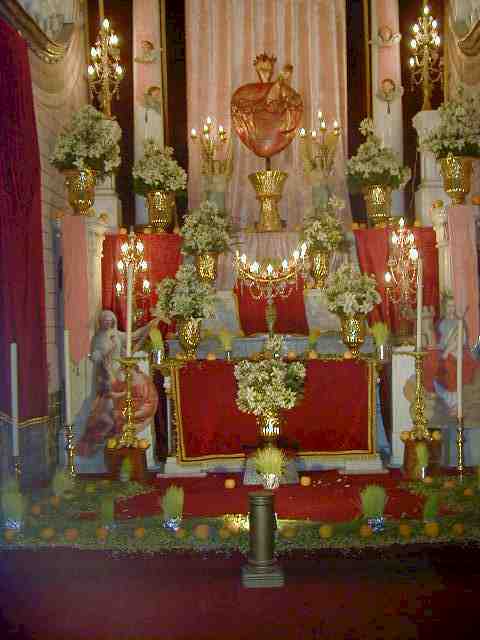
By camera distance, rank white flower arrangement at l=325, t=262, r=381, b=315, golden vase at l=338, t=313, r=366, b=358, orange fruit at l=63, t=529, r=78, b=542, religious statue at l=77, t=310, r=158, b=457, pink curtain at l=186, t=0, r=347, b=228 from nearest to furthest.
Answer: orange fruit at l=63, t=529, r=78, b=542
white flower arrangement at l=325, t=262, r=381, b=315
golden vase at l=338, t=313, r=366, b=358
religious statue at l=77, t=310, r=158, b=457
pink curtain at l=186, t=0, r=347, b=228

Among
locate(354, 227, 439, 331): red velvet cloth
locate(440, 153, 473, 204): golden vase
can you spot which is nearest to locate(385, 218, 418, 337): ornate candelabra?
locate(354, 227, 439, 331): red velvet cloth

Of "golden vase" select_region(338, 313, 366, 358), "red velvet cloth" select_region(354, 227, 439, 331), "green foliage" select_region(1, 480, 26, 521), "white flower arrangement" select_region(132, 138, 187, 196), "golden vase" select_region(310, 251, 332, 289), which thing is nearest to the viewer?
"green foliage" select_region(1, 480, 26, 521)

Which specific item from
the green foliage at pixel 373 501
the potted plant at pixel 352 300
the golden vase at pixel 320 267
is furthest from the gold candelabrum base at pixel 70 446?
the golden vase at pixel 320 267

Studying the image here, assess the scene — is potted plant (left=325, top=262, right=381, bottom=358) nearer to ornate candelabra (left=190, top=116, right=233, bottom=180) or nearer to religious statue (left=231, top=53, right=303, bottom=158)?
religious statue (left=231, top=53, right=303, bottom=158)

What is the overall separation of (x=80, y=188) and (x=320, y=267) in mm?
2630

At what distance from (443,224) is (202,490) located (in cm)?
385

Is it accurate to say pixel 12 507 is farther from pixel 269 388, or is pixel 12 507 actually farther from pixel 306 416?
pixel 306 416

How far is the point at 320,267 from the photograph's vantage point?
9391 mm

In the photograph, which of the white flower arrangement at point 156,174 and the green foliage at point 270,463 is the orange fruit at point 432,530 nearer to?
the green foliage at point 270,463

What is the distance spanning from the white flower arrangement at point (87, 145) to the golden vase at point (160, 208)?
0.70 metres

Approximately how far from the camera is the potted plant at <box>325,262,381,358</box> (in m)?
8.34

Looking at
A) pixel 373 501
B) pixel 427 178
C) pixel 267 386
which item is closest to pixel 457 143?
pixel 427 178

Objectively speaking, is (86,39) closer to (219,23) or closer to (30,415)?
(219,23)

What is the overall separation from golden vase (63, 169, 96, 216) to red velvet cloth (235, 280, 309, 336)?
6.00ft
